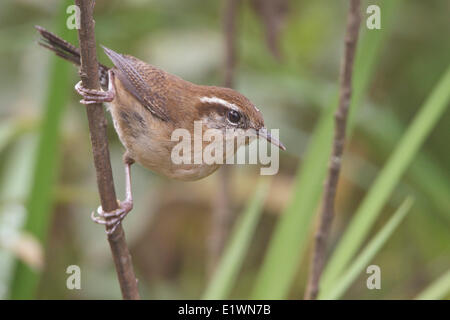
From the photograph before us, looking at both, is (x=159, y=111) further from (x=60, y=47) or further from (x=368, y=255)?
(x=368, y=255)

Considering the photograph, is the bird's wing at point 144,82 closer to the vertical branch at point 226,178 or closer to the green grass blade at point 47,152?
the green grass blade at point 47,152

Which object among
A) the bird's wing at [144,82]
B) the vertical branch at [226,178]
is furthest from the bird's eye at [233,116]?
the vertical branch at [226,178]

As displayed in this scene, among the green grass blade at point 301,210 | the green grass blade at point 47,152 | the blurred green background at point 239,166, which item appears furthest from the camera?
the blurred green background at point 239,166

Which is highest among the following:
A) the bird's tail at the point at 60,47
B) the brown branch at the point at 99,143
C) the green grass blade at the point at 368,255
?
the bird's tail at the point at 60,47

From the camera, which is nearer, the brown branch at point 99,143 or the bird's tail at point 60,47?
the brown branch at point 99,143

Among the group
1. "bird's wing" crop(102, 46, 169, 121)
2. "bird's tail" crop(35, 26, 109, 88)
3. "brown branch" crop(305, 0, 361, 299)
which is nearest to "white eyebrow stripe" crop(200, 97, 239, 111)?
"bird's wing" crop(102, 46, 169, 121)

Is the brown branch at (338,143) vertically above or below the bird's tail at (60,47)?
below

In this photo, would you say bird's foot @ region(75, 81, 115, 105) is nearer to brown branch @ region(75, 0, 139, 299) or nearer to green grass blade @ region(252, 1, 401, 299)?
brown branch @ region(75, 0, 139, 299)

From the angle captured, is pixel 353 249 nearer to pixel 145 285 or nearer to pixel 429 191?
pixel 429 191
